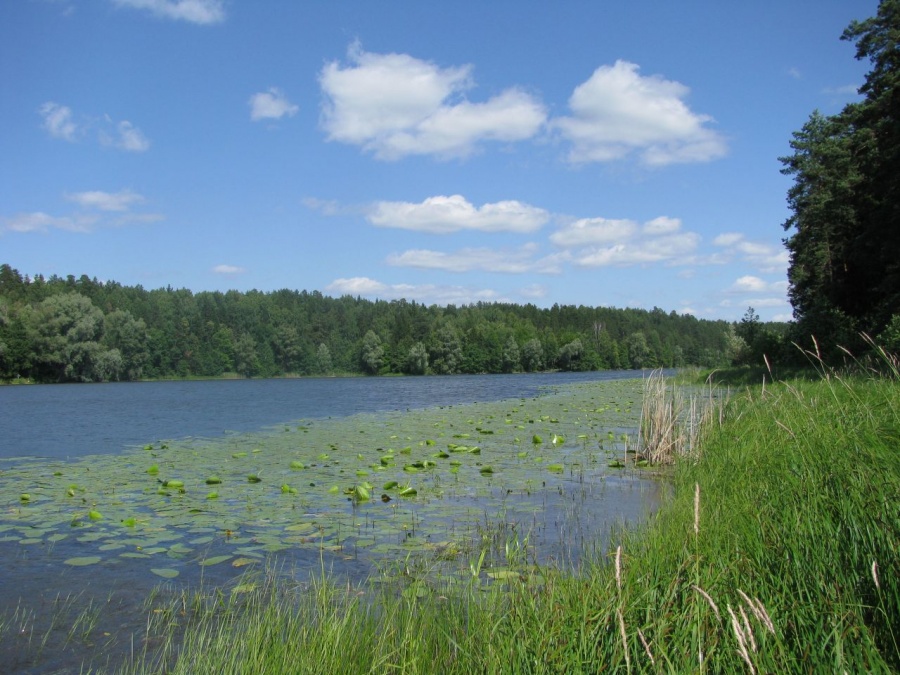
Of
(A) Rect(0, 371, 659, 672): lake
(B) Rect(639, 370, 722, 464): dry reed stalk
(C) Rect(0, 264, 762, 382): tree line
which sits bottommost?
(A) Rect(0, 371, 659, 672): lake

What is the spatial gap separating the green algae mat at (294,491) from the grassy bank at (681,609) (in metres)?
1.89

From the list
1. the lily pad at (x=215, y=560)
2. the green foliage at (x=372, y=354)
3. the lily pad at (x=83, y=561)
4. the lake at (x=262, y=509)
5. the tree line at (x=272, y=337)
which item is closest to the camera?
the lake at (x=262, y=509)

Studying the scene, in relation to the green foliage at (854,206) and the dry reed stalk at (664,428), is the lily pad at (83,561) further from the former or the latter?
the green foliage at (854,206)

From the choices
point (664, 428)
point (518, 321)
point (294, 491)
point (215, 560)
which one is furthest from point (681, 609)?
point (518, 321)

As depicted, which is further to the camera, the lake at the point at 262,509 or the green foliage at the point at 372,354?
the green foliage at the point at 372,354

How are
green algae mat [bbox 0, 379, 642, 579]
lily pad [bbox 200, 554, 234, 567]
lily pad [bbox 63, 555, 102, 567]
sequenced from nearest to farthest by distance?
lily pad [bbox 200, 554, 234, 567] < lily pad [bbox 63, 555, 102, 567] < green algae mat [bbox 0, 379, 642, 579]

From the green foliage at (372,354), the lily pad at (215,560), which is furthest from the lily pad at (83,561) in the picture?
the green foliage at (372,354)

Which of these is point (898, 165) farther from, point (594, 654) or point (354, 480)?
point (594, 654)

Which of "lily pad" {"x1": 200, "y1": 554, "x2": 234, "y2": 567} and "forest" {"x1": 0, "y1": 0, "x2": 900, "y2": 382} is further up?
"forest" {"x1": 0, "y1": 0, "x2": 900, "y2": 382}

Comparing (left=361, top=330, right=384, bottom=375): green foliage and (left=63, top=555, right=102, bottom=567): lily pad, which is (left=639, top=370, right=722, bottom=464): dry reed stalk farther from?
(left=361, top=330, right=384, bottom=375): green foliage

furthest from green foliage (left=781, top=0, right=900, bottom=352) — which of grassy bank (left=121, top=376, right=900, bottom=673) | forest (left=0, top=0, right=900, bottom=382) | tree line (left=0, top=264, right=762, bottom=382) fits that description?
grassy bank (left=121, top=376, right=900, bottom=673)

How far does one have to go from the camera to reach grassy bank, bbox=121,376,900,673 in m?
2.88

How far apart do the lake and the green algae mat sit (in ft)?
0.13

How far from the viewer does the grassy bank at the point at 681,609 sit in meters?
2.88
